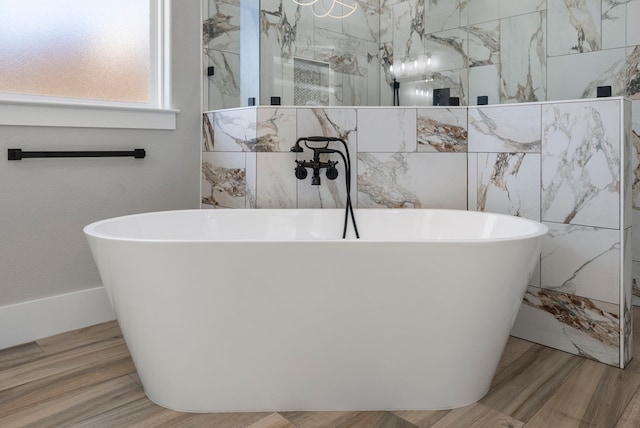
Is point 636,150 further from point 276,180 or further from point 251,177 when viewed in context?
point 251,177

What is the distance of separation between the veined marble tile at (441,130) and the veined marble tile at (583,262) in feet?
2.08

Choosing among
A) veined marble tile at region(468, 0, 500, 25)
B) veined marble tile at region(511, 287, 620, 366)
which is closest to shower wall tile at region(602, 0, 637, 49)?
veined marble tile at region(468, 0, 500, 25)

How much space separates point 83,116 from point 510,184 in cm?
208

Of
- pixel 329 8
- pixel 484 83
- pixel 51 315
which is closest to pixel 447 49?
pixel 484 83

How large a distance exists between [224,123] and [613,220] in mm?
1971

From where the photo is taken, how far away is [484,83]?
250 cm

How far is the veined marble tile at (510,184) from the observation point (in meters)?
2.30

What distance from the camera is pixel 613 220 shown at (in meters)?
2.06

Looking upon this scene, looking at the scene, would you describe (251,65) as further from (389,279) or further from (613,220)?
(613,220)

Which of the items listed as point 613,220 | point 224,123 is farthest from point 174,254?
point 613,220

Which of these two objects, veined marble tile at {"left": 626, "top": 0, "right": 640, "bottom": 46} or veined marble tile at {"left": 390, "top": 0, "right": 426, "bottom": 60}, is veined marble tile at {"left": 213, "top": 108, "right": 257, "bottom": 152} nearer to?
veined marble tile at {"left": 390, "top": 0, "right": 426, "bottom": 60}

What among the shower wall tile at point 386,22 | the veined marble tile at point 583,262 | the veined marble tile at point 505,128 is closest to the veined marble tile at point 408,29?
the shower wall tile at point 386,22

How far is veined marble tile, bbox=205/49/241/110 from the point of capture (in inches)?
110

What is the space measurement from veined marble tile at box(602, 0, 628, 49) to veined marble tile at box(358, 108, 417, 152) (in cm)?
99
